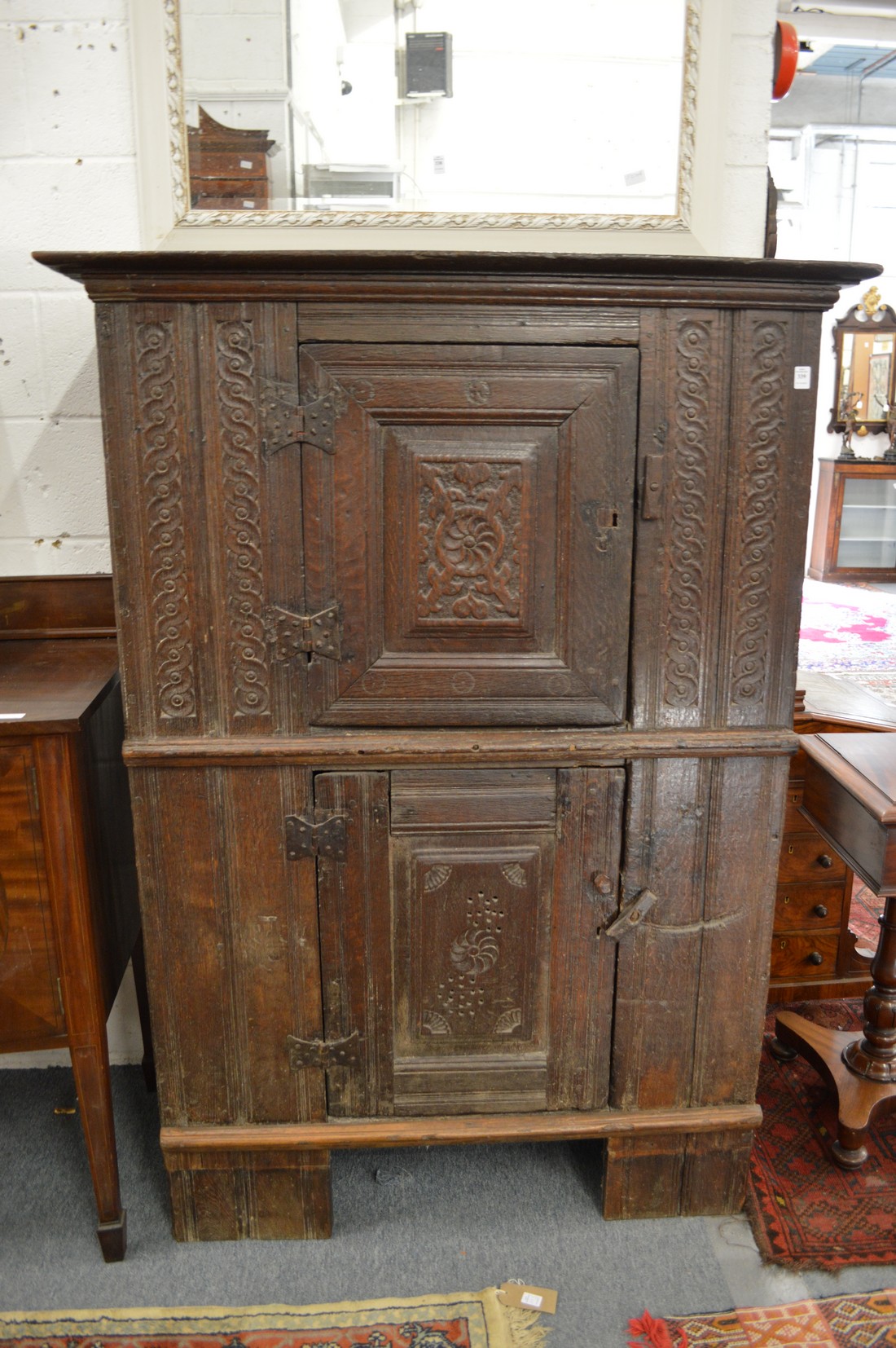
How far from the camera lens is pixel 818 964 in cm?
254

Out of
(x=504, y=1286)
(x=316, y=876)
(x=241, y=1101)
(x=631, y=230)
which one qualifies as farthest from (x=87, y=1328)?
(x=631, y=230)

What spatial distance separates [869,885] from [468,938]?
742mm

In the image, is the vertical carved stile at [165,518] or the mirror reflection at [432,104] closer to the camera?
the vertical carved stile at [165,518]

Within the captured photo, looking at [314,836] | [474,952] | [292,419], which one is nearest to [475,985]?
[474,952]

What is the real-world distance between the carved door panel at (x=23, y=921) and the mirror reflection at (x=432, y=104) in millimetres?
1071

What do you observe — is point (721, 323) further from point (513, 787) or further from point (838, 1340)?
point (838, 1340)

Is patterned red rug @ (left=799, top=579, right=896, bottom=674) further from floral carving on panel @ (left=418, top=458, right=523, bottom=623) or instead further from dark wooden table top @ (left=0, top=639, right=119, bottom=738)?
dark wooden table top @ (left=0, top=639, right=119, bottom=738)

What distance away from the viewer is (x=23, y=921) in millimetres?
1633

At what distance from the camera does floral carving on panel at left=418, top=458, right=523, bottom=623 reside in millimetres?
1576

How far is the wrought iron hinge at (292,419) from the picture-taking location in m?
1.53

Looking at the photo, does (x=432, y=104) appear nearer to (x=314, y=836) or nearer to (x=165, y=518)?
(x=165, y=518)

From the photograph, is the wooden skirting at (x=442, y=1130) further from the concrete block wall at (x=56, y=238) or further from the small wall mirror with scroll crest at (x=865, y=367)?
the small wall mirror with scroll crest at (x=865, y=367)

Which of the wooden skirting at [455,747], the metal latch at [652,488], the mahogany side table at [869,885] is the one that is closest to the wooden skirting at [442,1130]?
the mahogany side table at [869,885]

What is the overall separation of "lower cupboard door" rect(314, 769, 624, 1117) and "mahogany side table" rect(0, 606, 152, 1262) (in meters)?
0.37
